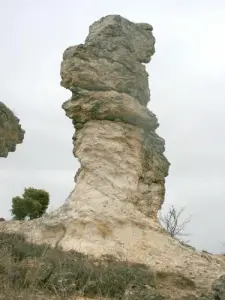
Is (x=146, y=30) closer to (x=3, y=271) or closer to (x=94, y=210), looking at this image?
(x=94, y=210)

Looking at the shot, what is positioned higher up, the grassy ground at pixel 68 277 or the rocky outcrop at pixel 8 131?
the rocky outcrop at pixel 8 131

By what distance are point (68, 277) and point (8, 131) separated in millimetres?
6470

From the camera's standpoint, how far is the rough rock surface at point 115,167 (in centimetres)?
1082

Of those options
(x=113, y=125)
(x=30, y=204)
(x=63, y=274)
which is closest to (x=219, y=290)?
(x=63, y=274)

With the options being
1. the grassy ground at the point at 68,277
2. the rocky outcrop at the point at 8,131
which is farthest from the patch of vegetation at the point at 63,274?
the rocky outcrop at the point at 8,131

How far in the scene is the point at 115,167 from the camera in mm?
11664

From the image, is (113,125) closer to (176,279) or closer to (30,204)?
(176,279)

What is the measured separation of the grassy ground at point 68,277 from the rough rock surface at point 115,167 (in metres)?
0.65

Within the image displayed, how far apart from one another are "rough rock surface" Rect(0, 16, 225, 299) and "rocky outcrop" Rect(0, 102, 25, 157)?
5.52 ft

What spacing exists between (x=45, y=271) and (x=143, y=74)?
6.68 metres

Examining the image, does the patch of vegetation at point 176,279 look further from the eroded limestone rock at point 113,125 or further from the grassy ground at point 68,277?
the eroded limestone rock at point 113,125

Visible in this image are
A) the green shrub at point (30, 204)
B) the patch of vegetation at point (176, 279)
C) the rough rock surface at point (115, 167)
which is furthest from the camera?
the green shrub at point (30, 204)

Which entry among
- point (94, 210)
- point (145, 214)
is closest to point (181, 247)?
point (145, 214)

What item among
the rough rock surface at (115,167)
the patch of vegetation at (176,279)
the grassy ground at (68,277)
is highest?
the rough rock surface at (115,167)
